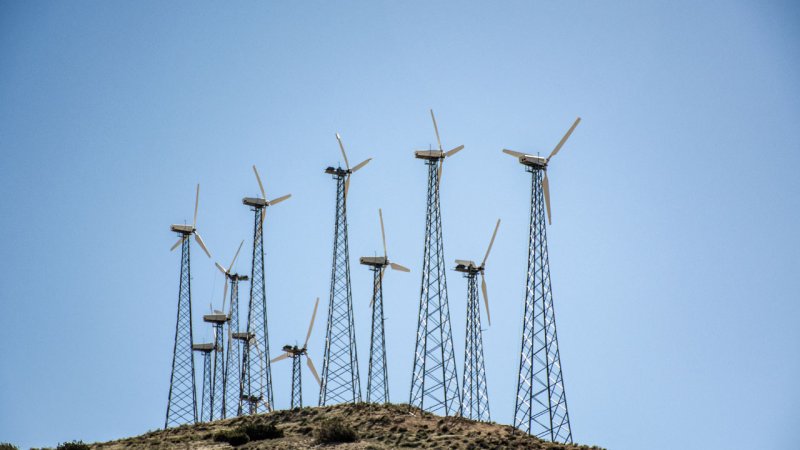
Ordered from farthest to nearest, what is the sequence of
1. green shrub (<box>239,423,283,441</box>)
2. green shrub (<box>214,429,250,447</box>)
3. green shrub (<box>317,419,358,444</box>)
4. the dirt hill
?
1. green shrub (<box>239,423,283,441</box>)
2. green shrub (<box>214,429,250,447</box>)
3. green shrub (<box>317,419,358,444</box>)
4. the dirt hill

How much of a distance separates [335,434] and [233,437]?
24.7 ft

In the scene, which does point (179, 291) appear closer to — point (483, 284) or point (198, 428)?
point (198, 428)

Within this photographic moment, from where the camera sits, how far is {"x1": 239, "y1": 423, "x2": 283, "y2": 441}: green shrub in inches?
3553

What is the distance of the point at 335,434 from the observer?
8788 cm

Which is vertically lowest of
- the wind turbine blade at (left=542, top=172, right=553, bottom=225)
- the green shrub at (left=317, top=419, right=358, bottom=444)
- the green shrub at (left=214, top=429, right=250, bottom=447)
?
the green shrub at (left=317, top=419, right=358, bottom=444)

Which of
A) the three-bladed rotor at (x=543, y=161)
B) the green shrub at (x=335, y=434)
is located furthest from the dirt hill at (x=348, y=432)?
the three-bladed rotor at (x=543, y=161)

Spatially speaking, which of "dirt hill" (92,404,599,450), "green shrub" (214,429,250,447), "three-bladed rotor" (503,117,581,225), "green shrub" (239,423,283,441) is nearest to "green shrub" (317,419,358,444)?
"dirt hill" (92,404,599,450)

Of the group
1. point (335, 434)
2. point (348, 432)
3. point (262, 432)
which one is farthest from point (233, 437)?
point (348, 432)

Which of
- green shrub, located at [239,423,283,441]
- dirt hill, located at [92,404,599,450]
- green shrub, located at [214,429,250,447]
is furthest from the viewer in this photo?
green shrub, located at [239,423,283,441]

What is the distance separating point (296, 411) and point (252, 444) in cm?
1091

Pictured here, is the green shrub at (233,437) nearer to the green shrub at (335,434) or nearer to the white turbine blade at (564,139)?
the green shrub at (335,434)

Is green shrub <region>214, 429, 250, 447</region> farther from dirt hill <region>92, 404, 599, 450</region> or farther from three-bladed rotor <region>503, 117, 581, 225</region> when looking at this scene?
three-bladed rotor <region>503, 117, 581, 225</region>

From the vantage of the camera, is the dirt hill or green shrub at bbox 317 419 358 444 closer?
the dirt hill

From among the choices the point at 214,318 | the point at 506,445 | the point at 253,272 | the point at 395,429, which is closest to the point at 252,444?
the point at 395,429
